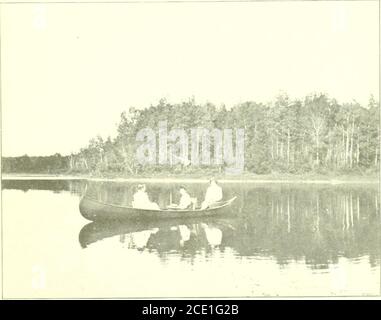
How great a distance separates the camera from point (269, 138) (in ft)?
27.2

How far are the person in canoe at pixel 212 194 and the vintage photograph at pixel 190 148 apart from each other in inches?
0.7

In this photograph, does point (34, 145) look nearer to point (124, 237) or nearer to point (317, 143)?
point (124, 237)

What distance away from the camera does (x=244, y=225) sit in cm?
812

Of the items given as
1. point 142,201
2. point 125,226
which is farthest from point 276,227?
point 125,226

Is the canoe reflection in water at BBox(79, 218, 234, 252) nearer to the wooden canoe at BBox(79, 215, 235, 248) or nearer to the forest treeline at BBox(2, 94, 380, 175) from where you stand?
the wooden canoe at BBox(79, 215, 235, 248)

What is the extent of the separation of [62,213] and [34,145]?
3.43 feet

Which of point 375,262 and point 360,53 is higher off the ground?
point 360,53

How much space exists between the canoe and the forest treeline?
527mm

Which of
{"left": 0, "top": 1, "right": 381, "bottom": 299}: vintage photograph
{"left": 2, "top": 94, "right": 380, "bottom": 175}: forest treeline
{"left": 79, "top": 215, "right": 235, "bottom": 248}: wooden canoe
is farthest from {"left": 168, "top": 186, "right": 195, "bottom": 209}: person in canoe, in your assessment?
{"left": 2, "top": 94, "right": 380, "bottom": 175}: forest treeline

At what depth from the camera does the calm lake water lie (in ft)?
24.7

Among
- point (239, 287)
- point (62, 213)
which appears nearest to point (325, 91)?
point (239, 287)

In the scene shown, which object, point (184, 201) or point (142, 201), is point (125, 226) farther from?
point (184, 201)

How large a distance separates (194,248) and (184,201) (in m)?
0.86

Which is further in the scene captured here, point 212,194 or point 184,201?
point 184,201
